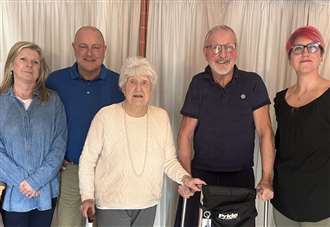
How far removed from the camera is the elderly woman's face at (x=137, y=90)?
1.95 m

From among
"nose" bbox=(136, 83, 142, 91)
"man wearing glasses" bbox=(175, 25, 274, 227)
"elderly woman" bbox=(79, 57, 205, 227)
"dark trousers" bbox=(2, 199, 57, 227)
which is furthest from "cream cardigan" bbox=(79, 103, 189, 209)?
"dark trousers" bbox=(2, 199, 57, 227)

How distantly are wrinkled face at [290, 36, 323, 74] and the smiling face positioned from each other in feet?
3.68

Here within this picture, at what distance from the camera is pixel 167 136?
205 cm

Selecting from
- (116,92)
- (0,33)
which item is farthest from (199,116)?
(0,33)

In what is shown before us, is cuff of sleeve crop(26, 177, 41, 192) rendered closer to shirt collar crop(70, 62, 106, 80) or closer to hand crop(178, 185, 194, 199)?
shirt collar crop(70, 62, 106, 80)

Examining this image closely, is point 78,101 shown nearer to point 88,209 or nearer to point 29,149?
point 29,149

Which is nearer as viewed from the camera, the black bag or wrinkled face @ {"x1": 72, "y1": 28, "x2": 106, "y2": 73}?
the black bag

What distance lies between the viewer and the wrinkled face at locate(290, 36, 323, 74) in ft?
6.22

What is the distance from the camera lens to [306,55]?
1897mm

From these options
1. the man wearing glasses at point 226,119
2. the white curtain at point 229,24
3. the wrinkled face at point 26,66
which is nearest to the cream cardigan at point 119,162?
the man wearing glasses at point 226,119

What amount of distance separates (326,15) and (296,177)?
1227 mm

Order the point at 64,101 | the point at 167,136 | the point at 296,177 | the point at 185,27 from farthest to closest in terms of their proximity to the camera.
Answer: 1. the point at 185,27
2. the point at 64,101
3. the point at 167,136
4. the point at 296,177

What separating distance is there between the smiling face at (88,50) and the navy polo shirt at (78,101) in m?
0.06

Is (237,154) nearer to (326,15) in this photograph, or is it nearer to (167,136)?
(167,136)
